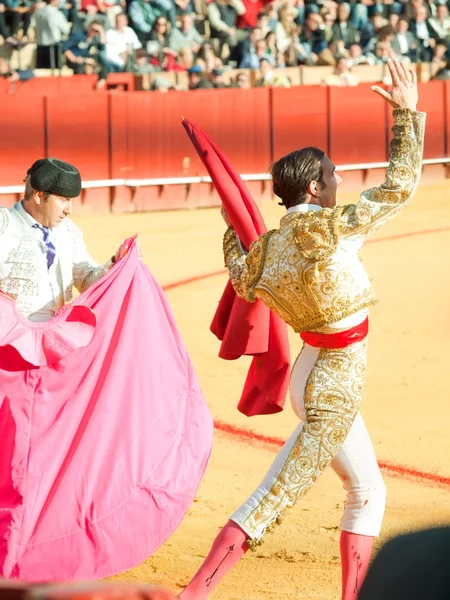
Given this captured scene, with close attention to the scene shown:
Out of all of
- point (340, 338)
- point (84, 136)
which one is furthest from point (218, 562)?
point (84, 136)

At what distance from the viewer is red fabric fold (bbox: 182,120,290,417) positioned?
348cm

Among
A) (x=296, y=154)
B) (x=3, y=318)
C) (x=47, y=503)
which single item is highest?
(x=296, y=154)

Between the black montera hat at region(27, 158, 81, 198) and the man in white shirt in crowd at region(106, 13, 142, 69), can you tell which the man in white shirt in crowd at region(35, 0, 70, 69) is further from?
the black montera hat at region(27, 158, 81, 198)

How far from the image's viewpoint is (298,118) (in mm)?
13094

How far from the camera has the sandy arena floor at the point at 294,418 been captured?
3.90 meters

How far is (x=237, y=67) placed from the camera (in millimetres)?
13266

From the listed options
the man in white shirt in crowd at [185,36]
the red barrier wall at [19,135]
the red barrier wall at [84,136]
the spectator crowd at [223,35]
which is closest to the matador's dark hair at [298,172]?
the spectator crowd at [223,35]

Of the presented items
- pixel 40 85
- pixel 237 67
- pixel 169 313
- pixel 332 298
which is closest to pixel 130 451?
pixel 169 313

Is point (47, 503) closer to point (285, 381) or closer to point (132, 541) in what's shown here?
point (132, 541)

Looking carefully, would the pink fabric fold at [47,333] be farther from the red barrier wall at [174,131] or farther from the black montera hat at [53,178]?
the red barrier wall at [174,131]

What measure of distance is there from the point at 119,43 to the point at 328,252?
9.58 m

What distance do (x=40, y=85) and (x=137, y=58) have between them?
1144 mm

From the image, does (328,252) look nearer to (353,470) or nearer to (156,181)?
(353,470)

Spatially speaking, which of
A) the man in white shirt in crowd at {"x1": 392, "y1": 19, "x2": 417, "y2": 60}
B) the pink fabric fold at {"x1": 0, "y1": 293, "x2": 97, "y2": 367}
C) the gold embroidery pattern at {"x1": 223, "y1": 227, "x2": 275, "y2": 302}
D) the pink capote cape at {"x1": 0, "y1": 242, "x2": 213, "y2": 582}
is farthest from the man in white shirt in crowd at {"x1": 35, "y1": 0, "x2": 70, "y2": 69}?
the gold embroidery pattern at {"x1": 223, "y1": 227, "x2": 275, "y2": 302}
